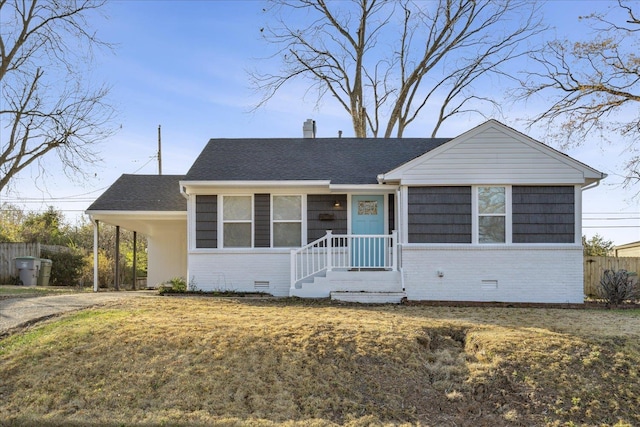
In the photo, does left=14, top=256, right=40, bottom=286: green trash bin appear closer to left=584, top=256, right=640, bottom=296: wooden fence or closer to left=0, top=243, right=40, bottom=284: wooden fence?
left=0, top=243, right=40, bottom=284: wooden fence

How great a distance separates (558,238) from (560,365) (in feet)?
19.7

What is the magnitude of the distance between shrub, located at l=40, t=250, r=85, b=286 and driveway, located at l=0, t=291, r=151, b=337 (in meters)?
9.88

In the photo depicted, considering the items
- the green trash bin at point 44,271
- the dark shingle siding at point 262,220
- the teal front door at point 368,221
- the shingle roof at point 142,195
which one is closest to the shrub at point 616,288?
the teal front door at point 368,221

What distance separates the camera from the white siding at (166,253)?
1817 centimetres

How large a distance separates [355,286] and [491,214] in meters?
3.48

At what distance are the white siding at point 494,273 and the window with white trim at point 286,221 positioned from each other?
9.38 ft

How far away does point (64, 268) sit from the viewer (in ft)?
73.0

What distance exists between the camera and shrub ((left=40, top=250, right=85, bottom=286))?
872 inches

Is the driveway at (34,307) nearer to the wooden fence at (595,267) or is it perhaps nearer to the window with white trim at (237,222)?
the window with white trim at (237,222)

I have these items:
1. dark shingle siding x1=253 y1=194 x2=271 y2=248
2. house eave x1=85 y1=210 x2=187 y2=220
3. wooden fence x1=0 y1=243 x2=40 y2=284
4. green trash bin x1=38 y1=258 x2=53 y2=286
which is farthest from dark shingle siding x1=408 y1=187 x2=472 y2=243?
wooden fence x1=0 y1=243 x2=40 y2=284

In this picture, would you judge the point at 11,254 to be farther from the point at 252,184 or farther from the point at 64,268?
the point at 252,184

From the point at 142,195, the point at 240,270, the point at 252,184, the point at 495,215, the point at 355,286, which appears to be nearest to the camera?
the point at 495,215

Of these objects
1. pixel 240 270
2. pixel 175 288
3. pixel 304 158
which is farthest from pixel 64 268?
pixel 304 158

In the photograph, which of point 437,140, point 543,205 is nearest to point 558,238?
point 543,205
